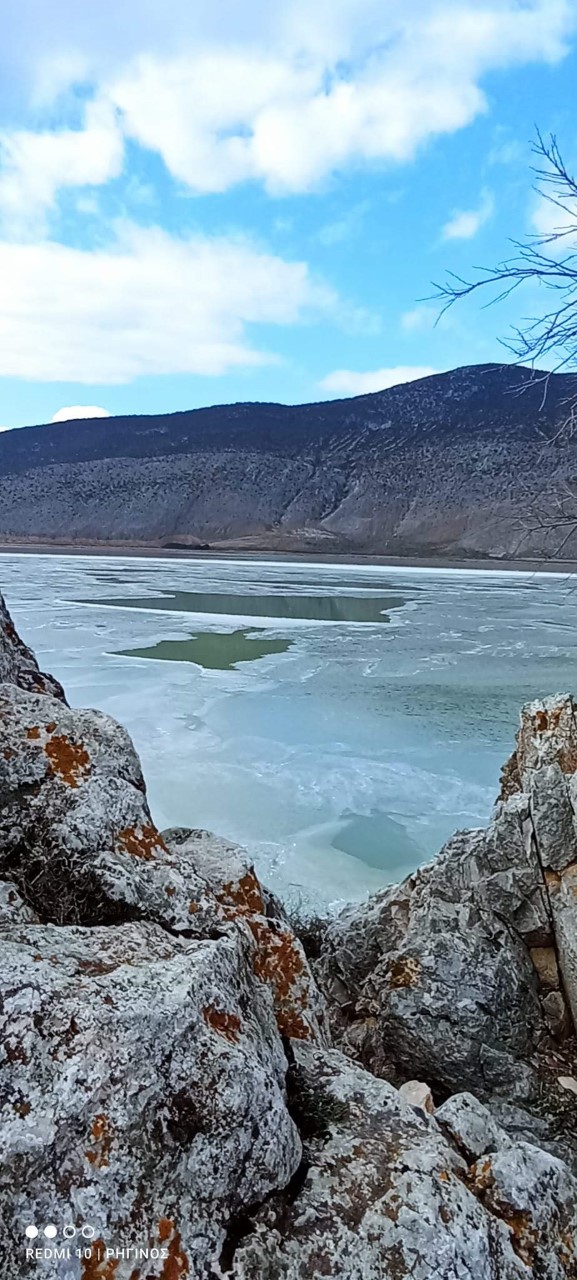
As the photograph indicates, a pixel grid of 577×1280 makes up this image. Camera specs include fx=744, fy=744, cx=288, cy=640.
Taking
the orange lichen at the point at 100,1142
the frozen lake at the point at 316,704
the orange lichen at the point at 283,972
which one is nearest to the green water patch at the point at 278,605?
the frozen lake at the point at 316,704

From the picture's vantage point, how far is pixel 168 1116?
162 centimetres

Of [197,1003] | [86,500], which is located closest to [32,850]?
[197,1003]

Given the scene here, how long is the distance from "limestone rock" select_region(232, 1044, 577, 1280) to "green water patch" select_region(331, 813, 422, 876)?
4967 millimetres

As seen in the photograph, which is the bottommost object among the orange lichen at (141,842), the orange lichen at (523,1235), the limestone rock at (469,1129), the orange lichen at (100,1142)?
the orange lichen at (523,1235)

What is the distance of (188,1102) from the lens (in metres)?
1.64

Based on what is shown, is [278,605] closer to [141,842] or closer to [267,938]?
[267,938]

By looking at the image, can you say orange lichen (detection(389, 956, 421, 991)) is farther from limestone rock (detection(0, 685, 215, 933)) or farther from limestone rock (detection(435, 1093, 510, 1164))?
limestone rock (detection(0, 685, 215, 933))

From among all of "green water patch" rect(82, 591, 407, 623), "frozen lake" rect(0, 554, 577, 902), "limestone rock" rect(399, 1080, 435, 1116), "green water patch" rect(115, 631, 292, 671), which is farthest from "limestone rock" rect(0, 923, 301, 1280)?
"green water patch" rect(82, 591, 407, 623)

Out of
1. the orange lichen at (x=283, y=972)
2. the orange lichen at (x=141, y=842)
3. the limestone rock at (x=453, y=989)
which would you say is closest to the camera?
the orange lichen at (x=141, y=842)

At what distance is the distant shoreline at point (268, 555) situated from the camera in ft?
182

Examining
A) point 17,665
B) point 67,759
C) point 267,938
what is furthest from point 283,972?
point 17,665

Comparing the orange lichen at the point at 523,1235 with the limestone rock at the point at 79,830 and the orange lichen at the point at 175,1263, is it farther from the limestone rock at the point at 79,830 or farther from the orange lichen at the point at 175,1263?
the limestone rock at the point at 79,830

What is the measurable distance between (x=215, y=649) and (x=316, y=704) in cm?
637

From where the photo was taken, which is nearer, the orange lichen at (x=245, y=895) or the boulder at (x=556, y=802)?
the orange lichen at (x=245, y=895)
